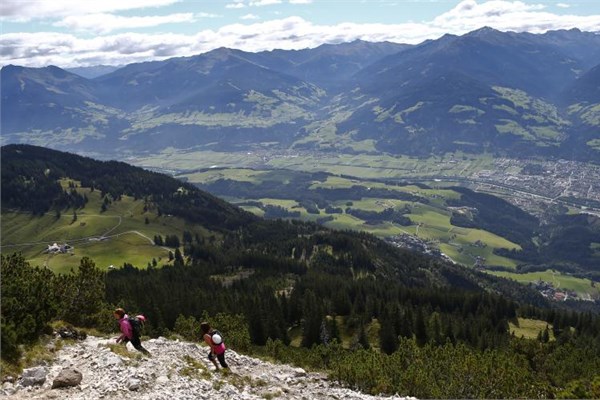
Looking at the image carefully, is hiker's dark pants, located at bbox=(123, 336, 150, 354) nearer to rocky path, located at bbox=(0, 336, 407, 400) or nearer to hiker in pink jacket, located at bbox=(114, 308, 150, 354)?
hiker in pink jacket, located at bbox=(114, 308, 150, 354)

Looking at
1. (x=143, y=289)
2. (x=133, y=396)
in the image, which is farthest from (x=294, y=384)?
(x=143, y=289)

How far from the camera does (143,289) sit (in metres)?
150

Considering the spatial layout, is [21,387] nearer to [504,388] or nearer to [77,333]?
[77,333]

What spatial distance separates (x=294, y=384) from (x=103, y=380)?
20.8m

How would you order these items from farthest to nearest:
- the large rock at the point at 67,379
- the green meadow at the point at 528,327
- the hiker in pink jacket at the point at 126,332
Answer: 1. the green meadow at the point at 528,327
2. the hiker in pink jacket at the point at 126,332
3. the large rock at the point at 67,379

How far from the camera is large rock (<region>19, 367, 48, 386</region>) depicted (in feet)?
127

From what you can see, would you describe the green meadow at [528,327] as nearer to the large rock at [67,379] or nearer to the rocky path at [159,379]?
the rocky path at [159,379]

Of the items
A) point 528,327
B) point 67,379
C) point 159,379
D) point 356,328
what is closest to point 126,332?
point 159,379

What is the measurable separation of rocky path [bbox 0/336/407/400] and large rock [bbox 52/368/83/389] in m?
0.29

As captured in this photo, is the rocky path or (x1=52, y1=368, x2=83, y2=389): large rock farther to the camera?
(x1=52, y1=368, x2=83, y2=389): large rock

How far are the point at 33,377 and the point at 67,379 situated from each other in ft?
8.81

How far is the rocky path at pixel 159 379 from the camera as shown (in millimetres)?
38500

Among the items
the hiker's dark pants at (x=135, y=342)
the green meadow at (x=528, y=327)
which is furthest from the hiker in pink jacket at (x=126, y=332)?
the green meadow at (x=528, y=327)

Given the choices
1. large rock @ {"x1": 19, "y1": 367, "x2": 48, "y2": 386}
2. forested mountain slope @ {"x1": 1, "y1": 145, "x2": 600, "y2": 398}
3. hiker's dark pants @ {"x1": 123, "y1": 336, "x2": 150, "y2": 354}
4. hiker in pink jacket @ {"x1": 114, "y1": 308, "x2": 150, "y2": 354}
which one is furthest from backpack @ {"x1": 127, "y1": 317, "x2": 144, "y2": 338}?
large rock @ {"x1": 19, "y1": 367, "x2": 48, "y2": 386}
